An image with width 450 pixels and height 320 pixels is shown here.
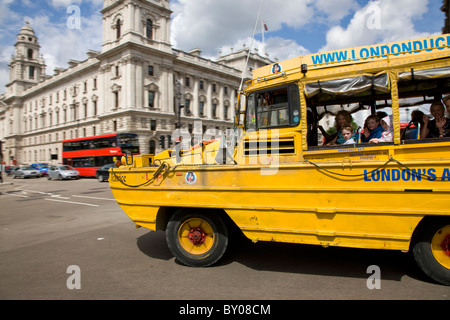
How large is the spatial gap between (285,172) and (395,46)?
2295mm

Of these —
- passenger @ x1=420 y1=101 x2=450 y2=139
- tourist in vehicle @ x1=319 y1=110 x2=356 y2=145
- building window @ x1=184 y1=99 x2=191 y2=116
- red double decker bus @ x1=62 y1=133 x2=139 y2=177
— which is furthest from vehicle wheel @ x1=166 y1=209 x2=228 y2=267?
building window @ x1=184 y1=99 x2=191 y2=116

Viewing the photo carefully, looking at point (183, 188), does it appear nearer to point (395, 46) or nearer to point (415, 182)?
point (415, 182)

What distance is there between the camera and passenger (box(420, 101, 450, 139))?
12.5 ft

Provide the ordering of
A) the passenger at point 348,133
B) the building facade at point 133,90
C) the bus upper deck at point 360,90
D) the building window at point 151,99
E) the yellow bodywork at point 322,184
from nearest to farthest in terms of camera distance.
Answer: the yellow bodywork at point 322,184 → the bus upper deck at point 360,90 → the passenger at point 348,133 → the building facade at point 133,90 → the building window at point 151,99

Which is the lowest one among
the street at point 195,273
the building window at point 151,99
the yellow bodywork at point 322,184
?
the street at point 195,273

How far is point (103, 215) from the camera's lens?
909cm

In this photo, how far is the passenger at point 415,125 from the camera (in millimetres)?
4098

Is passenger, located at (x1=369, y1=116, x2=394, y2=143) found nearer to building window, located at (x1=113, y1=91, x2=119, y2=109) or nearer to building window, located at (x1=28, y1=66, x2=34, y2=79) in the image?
building window, located at (x1=113, y1=91, x2=119, y2=109)

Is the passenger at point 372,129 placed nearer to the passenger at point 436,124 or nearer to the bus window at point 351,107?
the bus window at point 351,107

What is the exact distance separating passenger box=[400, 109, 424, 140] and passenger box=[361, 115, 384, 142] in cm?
37

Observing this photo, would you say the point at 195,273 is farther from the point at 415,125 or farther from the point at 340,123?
the point at 415,125

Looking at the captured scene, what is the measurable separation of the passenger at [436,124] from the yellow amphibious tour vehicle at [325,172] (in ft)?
0.06

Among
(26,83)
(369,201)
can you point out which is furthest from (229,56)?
(369,201)

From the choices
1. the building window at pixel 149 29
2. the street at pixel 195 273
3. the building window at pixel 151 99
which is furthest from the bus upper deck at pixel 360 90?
the building window at pixel 149 29
